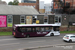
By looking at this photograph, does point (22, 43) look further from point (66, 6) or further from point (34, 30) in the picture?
point (66, 6)

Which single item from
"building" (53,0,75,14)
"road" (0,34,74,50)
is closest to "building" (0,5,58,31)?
"building" (53,0,75,14)

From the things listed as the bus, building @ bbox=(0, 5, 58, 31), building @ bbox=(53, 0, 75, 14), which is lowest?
the bus

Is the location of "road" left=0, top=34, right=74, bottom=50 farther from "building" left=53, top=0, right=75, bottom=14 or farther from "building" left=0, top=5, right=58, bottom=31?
"building" left=53, top=0, right=75, bottom=14

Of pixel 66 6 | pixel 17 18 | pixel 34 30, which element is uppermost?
pixel 66 6

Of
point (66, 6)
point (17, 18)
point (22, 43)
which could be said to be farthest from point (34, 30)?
point (66, 6)

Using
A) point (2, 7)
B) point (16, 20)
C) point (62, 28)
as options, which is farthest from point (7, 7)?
point (62, 28)

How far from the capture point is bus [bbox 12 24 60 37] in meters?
27.5

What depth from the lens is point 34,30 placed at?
28891 millimetres

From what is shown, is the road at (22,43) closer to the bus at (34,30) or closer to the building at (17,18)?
the bus at (34,30)

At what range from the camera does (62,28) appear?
45094mm

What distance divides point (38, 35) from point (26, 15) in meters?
13.7

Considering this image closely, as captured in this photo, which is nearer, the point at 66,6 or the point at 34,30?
the point at 34,30

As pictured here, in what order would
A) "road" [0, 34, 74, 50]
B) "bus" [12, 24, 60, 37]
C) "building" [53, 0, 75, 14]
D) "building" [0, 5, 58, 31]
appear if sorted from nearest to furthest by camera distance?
"road" [0, 34, 74, 50] → "bus" [12, 24, 60, 37] → "building" [0, 5, 58, 31] → "building" [53, 0, 75, 14]

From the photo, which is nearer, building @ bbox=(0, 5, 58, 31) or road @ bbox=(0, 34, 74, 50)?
road @ bbox=(0, 34, 74, 50)
